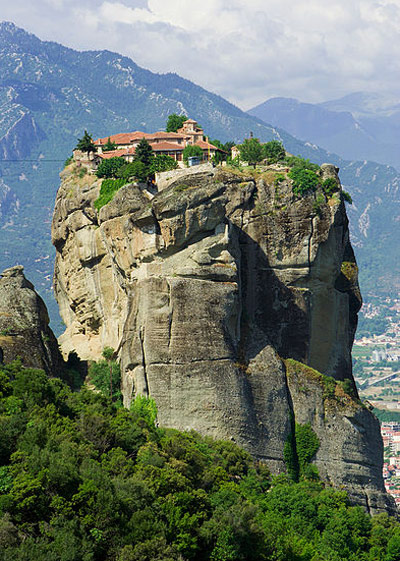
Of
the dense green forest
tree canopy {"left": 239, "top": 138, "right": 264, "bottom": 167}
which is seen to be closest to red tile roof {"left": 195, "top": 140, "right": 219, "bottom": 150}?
tree canopy {"left": 239, "top": 138, "right": 264, "bottom": 167}

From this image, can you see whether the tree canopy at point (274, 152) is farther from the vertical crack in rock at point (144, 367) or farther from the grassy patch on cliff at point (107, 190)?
the vertical crack in rock at point (144, 367)

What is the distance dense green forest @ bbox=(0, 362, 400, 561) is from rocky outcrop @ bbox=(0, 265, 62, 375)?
4.47 m

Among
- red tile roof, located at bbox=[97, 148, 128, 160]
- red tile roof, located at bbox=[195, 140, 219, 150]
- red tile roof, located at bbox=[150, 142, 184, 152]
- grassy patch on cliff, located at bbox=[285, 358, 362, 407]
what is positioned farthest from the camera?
red tile roof, located at bbox=[195, 140, 219, 150]

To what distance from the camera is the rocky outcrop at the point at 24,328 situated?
2357 inches

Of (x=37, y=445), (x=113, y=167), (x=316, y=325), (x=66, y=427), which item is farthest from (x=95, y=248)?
(x=37, y=445)

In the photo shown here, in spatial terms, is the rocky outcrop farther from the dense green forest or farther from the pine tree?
the pine tree

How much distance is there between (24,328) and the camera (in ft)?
203

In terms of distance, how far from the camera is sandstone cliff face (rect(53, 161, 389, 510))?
196 ft

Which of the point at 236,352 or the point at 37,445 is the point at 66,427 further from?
the point at 236,352

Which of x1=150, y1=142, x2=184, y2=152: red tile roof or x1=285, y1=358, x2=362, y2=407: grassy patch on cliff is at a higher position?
x1=150, y1=142, x2=184, y2=152: red tile roof

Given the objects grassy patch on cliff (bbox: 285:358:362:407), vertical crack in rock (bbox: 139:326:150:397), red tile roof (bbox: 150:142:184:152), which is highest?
red tile roof (bbox: 150:142:184:152)

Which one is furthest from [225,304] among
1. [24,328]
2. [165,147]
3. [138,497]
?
[138,497]

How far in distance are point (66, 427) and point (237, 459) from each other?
13.6m

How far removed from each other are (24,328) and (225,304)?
36.5 ft
